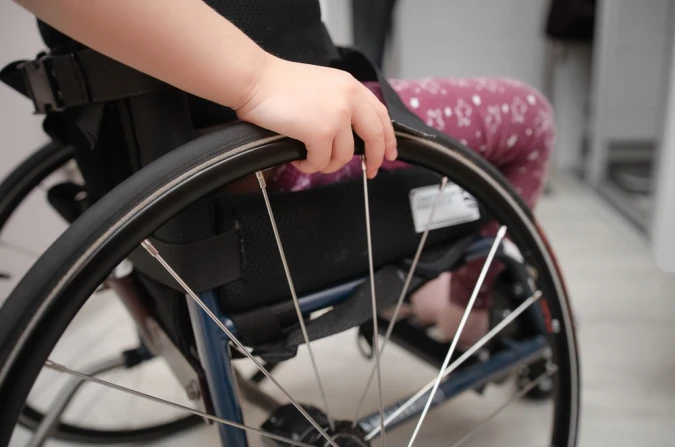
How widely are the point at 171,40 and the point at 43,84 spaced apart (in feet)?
0.66

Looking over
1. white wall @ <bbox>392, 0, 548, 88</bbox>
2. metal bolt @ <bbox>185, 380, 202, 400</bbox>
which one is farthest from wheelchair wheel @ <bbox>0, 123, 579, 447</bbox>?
white wall @ <bbox>392, 0, 548, 88</bbox>

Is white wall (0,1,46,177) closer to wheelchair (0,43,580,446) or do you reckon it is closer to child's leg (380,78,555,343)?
wheelchair (0,43,580,446)

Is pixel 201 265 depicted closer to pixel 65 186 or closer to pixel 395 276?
pixel 395 276

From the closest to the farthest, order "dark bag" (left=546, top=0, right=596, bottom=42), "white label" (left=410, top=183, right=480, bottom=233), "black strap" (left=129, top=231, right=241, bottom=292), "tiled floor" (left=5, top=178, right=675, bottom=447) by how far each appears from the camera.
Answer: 1. "black strap" (left=129, top=231, right=241, bottom=292)
2. "white label" (left=410, top=183, right=480, bottom=233)
3. "tiled floor" (left=5, top=178, right=675, bottom=447)
4. "dark bag" (left=546, top=0, right=596, bottom=42)

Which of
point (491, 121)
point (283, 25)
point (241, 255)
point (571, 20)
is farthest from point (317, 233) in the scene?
point (571, 20)

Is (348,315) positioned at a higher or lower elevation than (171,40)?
lower

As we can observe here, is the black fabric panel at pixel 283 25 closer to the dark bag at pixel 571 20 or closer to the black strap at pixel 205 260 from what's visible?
the black strap at pixel 205 260

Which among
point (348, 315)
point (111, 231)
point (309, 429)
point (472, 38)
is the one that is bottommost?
point (309, 429)

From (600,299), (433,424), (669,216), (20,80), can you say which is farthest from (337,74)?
(600,299)

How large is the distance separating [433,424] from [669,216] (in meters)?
0.56

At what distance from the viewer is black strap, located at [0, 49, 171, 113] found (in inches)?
15.4

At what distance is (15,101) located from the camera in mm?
1185

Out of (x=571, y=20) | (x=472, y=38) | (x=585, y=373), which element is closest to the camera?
(x=585, y=373)

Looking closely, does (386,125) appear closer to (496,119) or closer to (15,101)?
(496,119)
